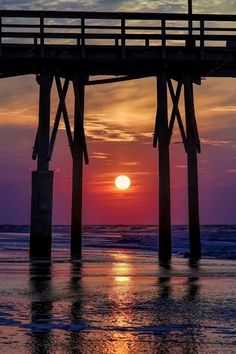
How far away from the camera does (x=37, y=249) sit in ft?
65.2

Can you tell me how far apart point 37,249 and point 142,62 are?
21.6 feet

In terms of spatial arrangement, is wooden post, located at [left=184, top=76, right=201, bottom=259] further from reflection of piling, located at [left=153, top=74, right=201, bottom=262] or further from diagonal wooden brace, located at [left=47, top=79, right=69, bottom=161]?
diagonal wooden brace, located at [left=47, top=79, right=69, bottom=161]

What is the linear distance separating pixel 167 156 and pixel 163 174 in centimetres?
62

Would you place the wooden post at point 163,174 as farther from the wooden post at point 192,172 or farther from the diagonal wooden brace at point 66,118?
the diagonal wooden brace at point 66,118

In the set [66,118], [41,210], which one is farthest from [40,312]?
[66,118]

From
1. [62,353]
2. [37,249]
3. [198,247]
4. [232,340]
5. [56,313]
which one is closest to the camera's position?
[62,353]

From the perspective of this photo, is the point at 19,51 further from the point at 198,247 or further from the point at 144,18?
the point at 198,247

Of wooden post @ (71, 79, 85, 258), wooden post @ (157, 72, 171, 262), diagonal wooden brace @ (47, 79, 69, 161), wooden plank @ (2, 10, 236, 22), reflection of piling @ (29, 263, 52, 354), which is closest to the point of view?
reflection of piling @ (29, 263, 52, 354)

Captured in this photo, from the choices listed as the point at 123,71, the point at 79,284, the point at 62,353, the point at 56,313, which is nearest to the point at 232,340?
the point at 62,353

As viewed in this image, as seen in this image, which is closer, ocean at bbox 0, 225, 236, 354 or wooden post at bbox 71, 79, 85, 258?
ocean at bbox 0, 225, 236, 354

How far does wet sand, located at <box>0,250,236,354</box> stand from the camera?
19.6 feet

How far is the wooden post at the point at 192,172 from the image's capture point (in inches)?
838

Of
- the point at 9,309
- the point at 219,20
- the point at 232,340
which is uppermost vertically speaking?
the point at 219,20

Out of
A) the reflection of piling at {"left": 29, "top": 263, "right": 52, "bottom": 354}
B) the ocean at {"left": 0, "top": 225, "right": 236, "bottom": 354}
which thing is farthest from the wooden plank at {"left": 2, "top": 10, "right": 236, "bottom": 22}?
the ocean at {"left": 0, "top": 225, "right": 236, "bottom": 354}
